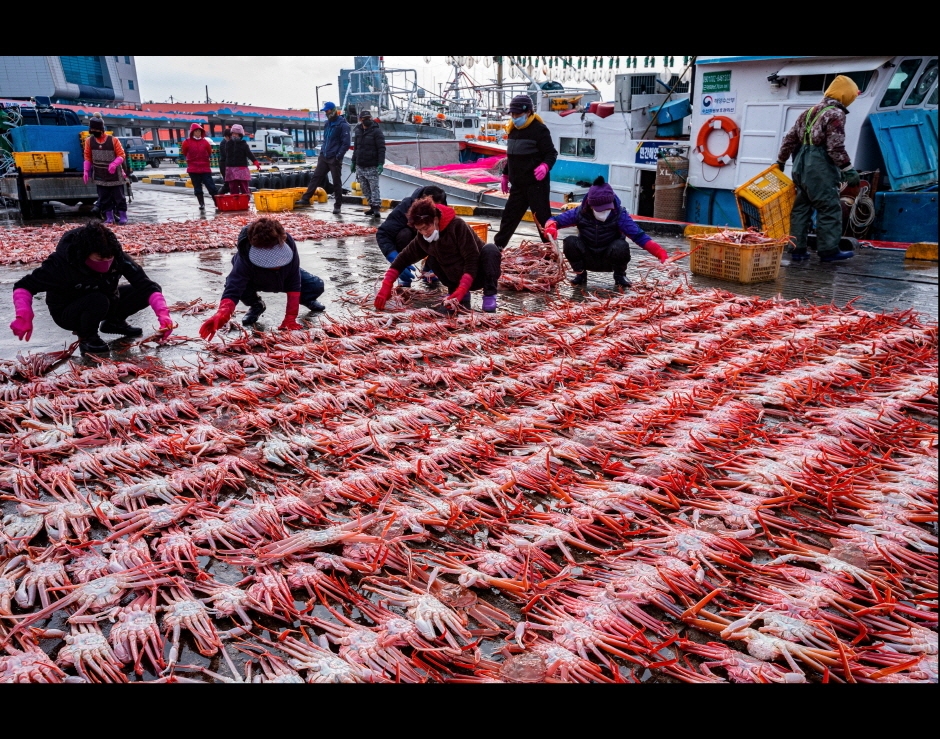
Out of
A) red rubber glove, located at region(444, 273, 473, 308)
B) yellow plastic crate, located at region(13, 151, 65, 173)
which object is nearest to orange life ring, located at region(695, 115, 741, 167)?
red rubber glove, located at region(444, 273, 473, 308)

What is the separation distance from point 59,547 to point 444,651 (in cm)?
137

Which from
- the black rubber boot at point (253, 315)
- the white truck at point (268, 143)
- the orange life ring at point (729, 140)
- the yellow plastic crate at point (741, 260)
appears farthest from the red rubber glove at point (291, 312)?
the white truck at point (268, 143)

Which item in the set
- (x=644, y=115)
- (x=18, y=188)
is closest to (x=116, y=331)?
(x=18, y=188)

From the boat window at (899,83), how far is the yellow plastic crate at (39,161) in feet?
43.4

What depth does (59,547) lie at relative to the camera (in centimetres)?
217

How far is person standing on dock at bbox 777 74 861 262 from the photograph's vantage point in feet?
21.6

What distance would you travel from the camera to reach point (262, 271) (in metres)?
4.77

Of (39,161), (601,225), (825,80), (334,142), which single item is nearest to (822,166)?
(601,225)

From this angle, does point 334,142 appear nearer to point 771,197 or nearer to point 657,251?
point 771,197

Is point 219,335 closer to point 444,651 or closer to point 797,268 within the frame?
point 444,651

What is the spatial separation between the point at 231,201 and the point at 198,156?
39.0 inches

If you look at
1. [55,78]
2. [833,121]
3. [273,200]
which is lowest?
[273,200]

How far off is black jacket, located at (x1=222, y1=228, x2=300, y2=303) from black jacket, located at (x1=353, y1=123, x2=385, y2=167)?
648 centimetres

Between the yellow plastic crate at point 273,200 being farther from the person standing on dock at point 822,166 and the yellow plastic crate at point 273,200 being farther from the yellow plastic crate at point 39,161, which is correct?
the person standing on dock at point 822,166
